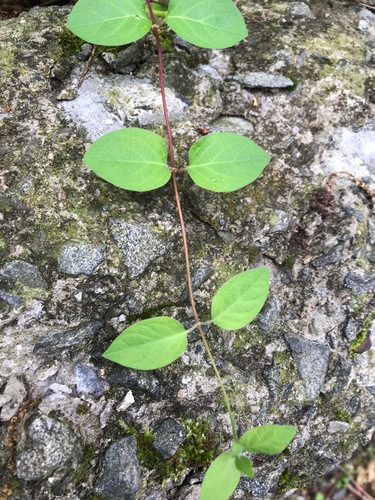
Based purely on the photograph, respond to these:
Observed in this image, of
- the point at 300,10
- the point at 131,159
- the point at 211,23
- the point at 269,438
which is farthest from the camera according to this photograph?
the point at 300,10

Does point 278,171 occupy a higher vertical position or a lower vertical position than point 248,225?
higher

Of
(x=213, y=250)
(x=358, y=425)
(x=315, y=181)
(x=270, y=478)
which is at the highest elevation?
(x=315, y=181)

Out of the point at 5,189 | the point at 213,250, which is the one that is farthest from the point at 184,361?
the point at 5,189

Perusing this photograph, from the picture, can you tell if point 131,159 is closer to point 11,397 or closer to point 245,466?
point 11,397

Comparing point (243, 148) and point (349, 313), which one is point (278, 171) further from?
point (349, 313)

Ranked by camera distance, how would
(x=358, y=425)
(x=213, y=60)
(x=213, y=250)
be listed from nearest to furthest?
(x=213, y=250)
(x=358, y=425)
(x=213, y=60)

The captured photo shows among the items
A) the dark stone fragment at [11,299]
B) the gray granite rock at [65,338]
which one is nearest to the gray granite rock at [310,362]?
the gray granite rock at [65,338]

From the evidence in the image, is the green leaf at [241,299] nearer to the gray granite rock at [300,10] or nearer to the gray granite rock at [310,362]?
the gray granite rock at [310,362]

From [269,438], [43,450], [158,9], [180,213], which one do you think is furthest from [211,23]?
[43,450]
